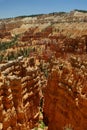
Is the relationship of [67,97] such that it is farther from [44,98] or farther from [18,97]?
[44,98]

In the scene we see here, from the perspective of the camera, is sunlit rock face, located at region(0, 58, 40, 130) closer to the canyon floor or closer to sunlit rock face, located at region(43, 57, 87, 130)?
the canyon floor

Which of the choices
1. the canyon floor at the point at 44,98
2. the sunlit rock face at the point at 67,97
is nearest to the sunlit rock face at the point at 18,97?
the canyon floor at the point at 44,98

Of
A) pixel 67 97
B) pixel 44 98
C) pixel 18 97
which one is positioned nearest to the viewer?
pixel 18 97

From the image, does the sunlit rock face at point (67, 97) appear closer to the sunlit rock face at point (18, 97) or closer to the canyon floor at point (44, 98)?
the canyon floor at point (44, 98)

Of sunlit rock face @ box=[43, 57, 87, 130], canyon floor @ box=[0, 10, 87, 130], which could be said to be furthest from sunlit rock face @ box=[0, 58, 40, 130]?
sunlit rock face @ box=[43, 57, 87, 130]

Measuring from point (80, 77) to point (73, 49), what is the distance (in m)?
34.0

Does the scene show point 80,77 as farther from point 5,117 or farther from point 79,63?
point 5,117

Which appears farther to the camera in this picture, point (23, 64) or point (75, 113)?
point (23, 64)

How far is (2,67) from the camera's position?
40.0m

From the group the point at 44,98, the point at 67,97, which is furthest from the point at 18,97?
the point at 44,98

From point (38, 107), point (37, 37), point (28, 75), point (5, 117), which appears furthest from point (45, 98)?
point (37, 37)

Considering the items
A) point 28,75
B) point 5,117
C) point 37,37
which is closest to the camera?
point 5,117

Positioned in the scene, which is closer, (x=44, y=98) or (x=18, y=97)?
(x=18, y=97)

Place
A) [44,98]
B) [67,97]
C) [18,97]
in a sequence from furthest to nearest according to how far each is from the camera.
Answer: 1. [44,98]
2. [67,97]
3. [18,97]
